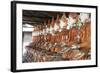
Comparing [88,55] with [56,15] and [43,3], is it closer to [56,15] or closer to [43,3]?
[56,15]

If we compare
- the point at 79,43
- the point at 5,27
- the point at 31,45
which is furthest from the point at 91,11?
the point at 5,27

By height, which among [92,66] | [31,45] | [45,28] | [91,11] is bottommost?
[92,66]

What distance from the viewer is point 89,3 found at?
1.76 meters

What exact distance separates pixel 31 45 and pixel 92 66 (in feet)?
1.76

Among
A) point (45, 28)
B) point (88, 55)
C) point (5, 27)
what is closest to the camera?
point (5, 27)

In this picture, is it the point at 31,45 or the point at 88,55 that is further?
the point at 88,55

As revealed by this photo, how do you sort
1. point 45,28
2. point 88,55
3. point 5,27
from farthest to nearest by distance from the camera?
1. point 88,55
2. point 45,28
3. point 5,27

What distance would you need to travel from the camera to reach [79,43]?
5.64 ft

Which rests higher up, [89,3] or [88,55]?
[89,3]

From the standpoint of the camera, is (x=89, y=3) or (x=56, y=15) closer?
(x=56, y=15)

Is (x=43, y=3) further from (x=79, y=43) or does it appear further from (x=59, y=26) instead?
(x=79, y=43)

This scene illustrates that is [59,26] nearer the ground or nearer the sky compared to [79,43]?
nearer the sky

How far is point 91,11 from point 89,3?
66 mm

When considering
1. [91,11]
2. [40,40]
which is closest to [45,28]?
[40,40]
